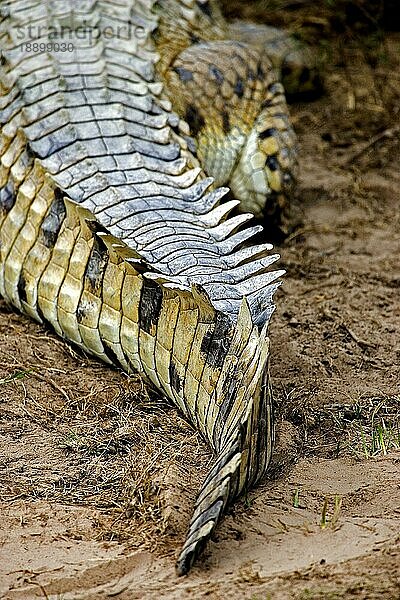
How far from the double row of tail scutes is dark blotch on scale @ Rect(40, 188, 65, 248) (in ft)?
3.11

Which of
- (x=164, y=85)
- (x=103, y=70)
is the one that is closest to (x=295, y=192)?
(x=164, y=85)

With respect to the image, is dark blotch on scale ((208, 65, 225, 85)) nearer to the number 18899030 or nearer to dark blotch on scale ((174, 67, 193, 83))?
dark blotch on scale ((174, 67, 193, 83))

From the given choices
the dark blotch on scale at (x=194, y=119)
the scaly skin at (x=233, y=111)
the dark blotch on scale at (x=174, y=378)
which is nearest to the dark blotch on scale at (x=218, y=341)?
Answer: the dark blotch on scale at (x=174, y=378)

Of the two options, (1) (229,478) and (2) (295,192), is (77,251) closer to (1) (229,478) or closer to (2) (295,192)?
(1) (229,478)

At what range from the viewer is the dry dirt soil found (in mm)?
1943

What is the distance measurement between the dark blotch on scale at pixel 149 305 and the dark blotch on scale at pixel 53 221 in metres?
0.51

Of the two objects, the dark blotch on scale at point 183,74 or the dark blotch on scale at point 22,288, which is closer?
the dark blotch on scale at point 22,288

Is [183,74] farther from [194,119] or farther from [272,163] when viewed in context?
[272,163]

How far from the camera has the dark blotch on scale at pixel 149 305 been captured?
8.65 ft

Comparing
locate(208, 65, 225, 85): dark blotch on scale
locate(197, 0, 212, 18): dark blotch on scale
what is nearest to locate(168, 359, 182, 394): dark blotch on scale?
locate(208, 65, 225, 85): dark blotch on scale

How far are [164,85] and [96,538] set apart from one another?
2.22m

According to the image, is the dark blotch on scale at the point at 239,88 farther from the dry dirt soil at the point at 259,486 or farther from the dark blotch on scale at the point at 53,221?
the dark blotch on scale at the point at 53,221

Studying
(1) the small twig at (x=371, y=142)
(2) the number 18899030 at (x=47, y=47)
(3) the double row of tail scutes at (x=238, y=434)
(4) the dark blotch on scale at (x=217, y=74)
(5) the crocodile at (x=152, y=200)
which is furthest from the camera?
(1) the small twig at (x=371, y=142)

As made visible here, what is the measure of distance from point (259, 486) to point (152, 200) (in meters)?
1.15
